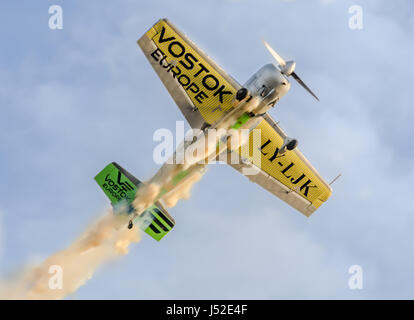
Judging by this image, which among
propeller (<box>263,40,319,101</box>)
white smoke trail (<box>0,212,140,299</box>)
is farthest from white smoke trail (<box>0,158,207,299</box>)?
propeller (<box>263,40,319,101</box>)

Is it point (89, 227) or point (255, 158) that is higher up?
point (255, 158)

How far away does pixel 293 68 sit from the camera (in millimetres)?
35375

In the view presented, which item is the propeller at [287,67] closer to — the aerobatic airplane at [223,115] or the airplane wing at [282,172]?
the aerobatic airplane at [223,115]

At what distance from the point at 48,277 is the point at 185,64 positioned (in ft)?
47.6

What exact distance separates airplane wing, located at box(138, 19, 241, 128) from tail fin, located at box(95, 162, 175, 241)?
5.45 meters

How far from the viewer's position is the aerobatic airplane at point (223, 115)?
3566 centimetres

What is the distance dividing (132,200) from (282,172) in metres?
9.20

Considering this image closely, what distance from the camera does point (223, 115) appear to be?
1459 inches

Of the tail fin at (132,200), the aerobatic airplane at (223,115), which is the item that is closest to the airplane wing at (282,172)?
the aerobatic airplane at (223,115)

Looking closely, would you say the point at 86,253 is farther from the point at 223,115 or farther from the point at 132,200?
→ the point at 223,115

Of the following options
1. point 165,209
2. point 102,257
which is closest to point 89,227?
point 102,257

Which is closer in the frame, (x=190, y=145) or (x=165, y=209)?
(x=190, y=145)

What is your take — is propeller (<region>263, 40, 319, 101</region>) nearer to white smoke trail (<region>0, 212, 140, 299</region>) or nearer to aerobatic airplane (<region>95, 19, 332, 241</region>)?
aerobatic airplane (<region>95, 19, 332, 241</region>)

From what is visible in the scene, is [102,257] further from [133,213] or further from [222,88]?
[222,88]
